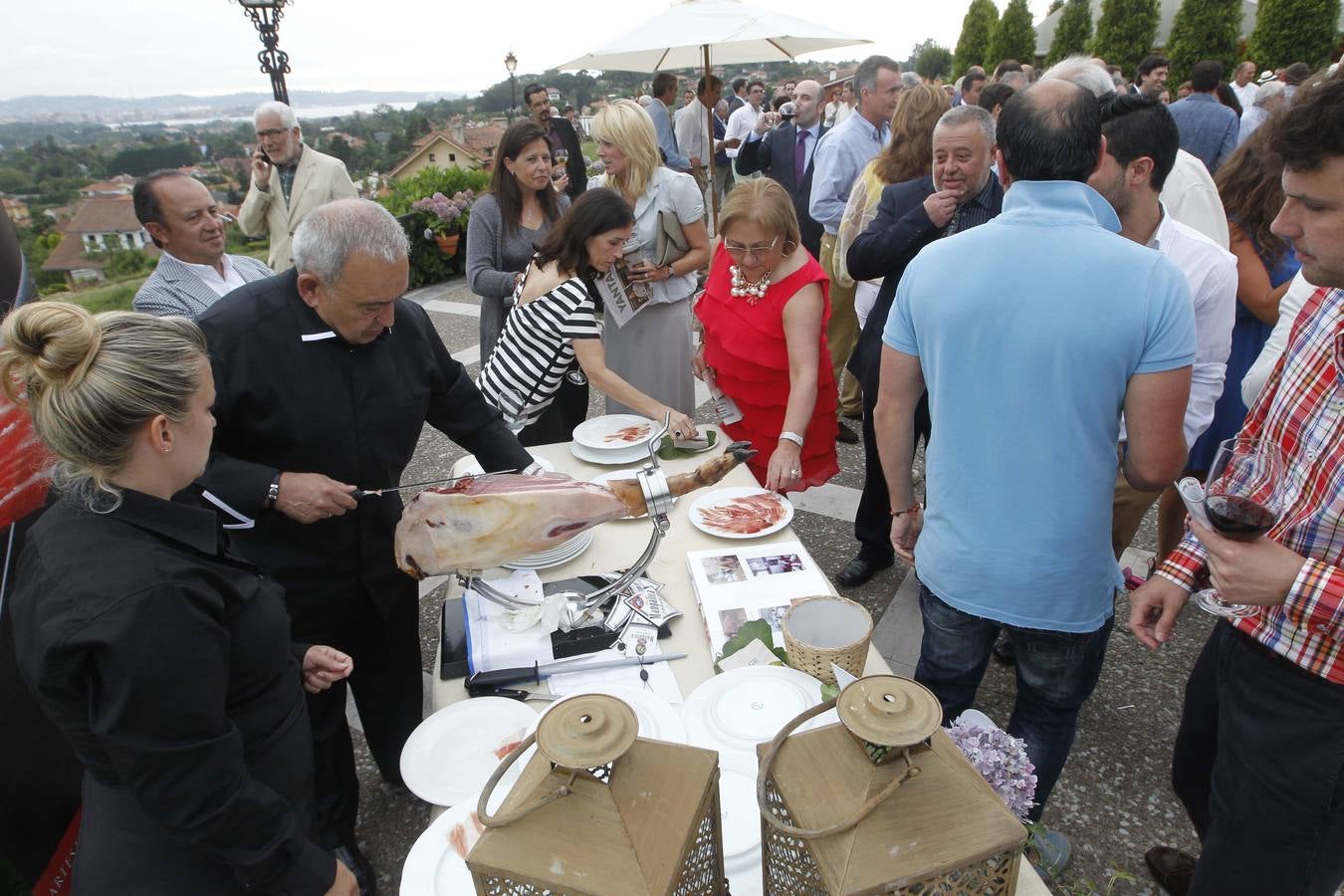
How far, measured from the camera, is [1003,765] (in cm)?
124

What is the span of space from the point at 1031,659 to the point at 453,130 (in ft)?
87.3

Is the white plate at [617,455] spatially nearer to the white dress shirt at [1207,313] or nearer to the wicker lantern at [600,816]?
the white dress shirt at [1207,313]

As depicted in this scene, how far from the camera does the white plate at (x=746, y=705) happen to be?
1.50 meters

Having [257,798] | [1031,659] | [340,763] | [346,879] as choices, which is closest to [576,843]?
[257,798]

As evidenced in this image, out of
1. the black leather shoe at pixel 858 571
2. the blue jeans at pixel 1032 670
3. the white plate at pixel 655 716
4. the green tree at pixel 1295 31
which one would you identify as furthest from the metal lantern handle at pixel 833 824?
the green tree at pixel 1295 31

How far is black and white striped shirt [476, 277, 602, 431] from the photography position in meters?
2.89

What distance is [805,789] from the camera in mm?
892

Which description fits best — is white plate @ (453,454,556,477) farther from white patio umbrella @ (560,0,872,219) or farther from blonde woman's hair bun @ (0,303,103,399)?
white patio umbrella @ (560,0,872,219)

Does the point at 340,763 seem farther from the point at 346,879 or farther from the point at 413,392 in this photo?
the point at 413,392

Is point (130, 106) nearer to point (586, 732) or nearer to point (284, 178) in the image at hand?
point (284, 178)

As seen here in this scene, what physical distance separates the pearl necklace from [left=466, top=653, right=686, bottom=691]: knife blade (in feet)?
5.00

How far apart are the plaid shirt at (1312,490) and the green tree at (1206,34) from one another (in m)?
21.5

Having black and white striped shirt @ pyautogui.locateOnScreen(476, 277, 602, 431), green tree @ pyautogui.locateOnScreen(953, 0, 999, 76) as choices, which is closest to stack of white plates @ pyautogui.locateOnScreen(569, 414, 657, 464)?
black and white striped shirt @ pyautogui.locateOnScreen(476, 277, 602, 431)

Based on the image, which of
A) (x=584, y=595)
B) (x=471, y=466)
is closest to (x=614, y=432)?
(x=471, y=466)
